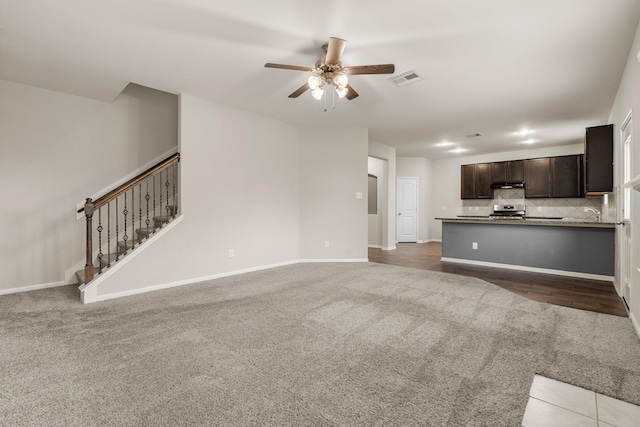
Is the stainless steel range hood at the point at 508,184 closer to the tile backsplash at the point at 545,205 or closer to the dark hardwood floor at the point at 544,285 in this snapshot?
the tile backsplash at the point at 545,205

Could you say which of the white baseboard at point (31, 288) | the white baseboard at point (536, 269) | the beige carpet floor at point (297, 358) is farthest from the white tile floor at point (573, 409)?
the white baseboard at point (31, 288)

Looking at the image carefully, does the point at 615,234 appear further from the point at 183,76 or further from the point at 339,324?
the point at 183,76

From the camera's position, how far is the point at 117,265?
368 cm

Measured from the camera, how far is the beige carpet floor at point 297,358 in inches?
62.0

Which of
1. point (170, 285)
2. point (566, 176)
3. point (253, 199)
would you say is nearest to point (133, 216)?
point (170, 285)

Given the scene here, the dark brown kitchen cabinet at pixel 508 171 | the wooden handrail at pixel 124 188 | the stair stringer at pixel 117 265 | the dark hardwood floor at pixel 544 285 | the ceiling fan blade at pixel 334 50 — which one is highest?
the ceiling fan blade at pixel 334 50

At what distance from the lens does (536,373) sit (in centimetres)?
195

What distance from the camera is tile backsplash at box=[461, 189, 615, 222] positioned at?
7145 mm

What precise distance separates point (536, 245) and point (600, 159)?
1.69 meters

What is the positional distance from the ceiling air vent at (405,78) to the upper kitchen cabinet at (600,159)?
2.68 meters

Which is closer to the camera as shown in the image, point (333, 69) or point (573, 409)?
point (573, 409)

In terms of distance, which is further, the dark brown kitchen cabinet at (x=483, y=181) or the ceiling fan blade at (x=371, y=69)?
the dark brown kitchen cabinet at (x=483, y=181)

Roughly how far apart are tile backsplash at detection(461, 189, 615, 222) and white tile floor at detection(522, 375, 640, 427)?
6597 millimetres

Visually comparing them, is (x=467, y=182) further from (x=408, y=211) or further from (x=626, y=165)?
(x=626, y=165)
